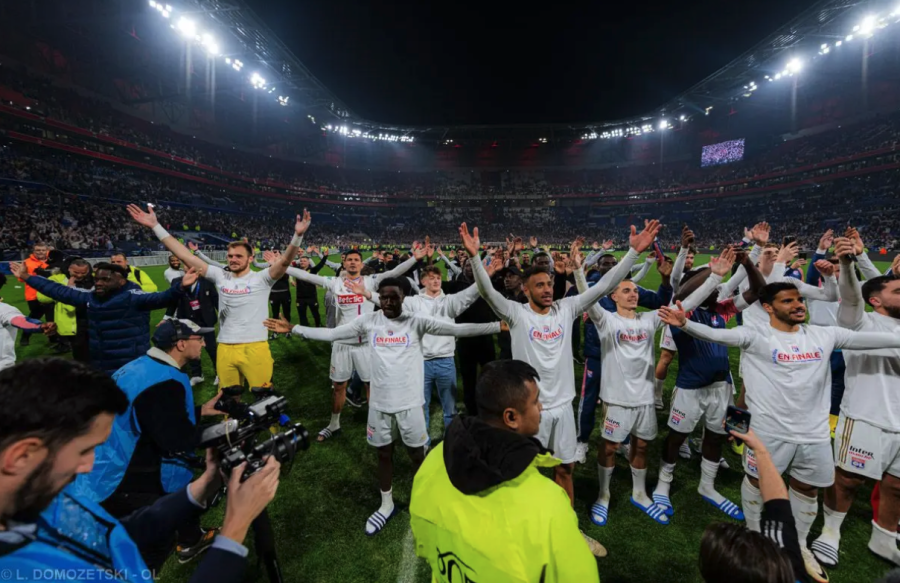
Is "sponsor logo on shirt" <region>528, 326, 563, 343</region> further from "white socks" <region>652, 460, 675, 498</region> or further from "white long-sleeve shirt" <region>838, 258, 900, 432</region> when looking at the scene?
"white long-sleeve shirt" <region>838, 258, 900, 432</region>

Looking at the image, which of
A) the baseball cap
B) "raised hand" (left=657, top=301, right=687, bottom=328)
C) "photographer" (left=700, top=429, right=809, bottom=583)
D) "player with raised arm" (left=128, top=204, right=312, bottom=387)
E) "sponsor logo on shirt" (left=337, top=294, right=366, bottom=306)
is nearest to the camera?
"photographer" (left=700, top=429, right=809, bottom=583)

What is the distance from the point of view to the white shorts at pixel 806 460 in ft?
10.6

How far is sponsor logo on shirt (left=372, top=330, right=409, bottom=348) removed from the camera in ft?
13.1

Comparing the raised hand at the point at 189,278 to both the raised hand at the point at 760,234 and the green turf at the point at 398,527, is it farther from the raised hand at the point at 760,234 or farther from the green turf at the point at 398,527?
the raised hand at the point at 760,234

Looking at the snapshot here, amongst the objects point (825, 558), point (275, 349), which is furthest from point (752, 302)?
point (275, 349)

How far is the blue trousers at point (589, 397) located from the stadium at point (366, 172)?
52 cm

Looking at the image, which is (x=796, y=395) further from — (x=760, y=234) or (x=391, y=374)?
(x=391, y=374)

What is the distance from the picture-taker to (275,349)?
1016 centimetres

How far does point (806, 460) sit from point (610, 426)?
5.15 feet

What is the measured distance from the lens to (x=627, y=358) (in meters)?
4.03

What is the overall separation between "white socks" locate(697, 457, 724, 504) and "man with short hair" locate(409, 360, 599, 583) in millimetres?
3684

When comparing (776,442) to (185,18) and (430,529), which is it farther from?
(185,18)

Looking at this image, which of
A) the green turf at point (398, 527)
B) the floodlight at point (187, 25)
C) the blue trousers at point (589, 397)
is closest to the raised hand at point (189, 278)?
the green turf at point (398, 527)

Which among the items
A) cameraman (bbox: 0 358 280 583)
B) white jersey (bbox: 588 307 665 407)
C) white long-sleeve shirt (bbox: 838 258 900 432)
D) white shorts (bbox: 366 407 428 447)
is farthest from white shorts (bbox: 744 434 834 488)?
cameraman (bbox: 0 358 280 583)
